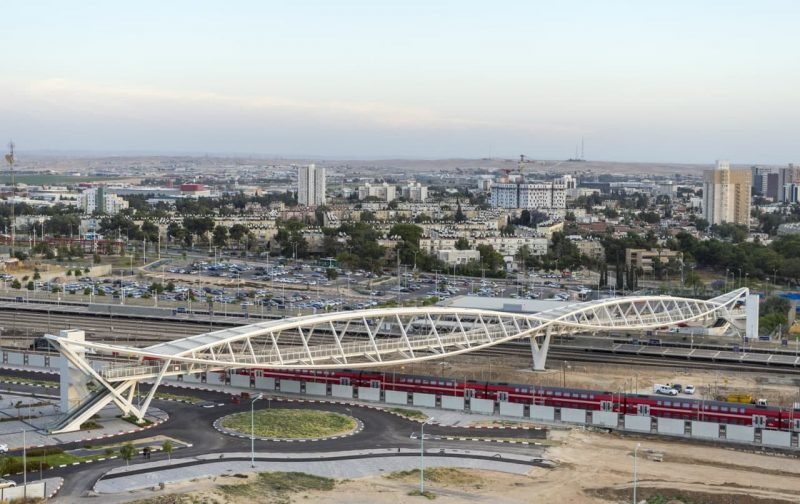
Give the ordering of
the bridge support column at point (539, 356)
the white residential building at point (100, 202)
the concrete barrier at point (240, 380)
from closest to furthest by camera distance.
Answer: the concrete barrier at point (240, 380) < the bridge support column at point (539, 356) < the white residential building at point (100, 202)

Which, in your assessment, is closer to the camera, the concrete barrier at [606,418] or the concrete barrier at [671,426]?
the concrete barrier at [671,426]

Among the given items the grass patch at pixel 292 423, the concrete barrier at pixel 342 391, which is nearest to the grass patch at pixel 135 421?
the grass patch at pixel 292 423

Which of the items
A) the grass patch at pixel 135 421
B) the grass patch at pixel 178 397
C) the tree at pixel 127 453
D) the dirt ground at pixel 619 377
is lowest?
the dirt ground at pixel 619 377

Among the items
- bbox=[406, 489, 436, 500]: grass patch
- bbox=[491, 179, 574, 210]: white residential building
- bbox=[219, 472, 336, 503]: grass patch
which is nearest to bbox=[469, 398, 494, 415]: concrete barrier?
bbox=[406, 489, 436, 500]: grass patch

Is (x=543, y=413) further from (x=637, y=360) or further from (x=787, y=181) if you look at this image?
(x=787, y=181)

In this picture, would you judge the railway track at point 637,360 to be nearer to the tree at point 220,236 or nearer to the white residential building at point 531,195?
the tree at point 220,236

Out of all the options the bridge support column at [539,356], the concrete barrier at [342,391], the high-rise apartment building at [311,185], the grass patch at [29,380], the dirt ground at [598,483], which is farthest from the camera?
the high-rise apartment building at [311,185]

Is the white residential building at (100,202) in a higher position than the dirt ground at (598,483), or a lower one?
higher
